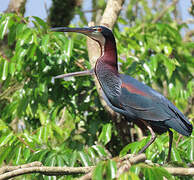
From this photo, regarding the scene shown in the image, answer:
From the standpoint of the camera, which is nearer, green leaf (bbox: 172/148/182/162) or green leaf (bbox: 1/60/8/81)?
green leaf (bbox: 172/148/182/162)

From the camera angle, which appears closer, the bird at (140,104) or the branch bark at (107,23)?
the bird at (140,104)

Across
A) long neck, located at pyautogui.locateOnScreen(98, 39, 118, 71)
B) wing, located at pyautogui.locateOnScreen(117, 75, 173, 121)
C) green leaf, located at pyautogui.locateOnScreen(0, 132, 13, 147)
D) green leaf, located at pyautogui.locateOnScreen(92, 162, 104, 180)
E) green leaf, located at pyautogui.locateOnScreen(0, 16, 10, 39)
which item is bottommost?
green leaf, located at pyautogui.locateOnScreen(92, 162, 104, 180)

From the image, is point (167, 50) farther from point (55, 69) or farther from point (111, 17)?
point (55, 69)

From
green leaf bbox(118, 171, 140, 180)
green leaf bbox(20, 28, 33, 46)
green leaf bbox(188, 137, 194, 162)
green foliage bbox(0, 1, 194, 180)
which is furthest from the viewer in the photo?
green leaf bbox(20, 28, 33, 46)

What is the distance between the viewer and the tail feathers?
2477 millimetres

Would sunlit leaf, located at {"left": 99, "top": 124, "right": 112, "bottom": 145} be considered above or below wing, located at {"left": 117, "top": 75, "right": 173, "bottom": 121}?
below

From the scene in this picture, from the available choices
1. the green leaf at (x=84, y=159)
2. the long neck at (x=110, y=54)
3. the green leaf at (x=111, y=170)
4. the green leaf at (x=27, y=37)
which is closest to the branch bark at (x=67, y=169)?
the green leaf at (x=111, y=170)

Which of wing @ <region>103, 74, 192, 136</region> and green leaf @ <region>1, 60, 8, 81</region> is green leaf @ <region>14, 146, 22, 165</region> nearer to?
green leaf @ <region>1, 60, 8, 81</region>

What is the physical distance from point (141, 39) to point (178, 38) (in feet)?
1.44

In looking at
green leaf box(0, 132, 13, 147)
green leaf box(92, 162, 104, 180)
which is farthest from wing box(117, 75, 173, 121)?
green leaf box(92, 162, 104, 180)

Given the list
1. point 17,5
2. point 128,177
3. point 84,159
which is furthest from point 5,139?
point 17,5

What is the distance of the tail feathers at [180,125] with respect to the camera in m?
2.48

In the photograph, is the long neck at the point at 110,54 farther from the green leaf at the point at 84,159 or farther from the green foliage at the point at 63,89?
the green leaf at the point at 84,159

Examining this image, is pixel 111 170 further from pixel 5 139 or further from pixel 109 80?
pixel 5 139
